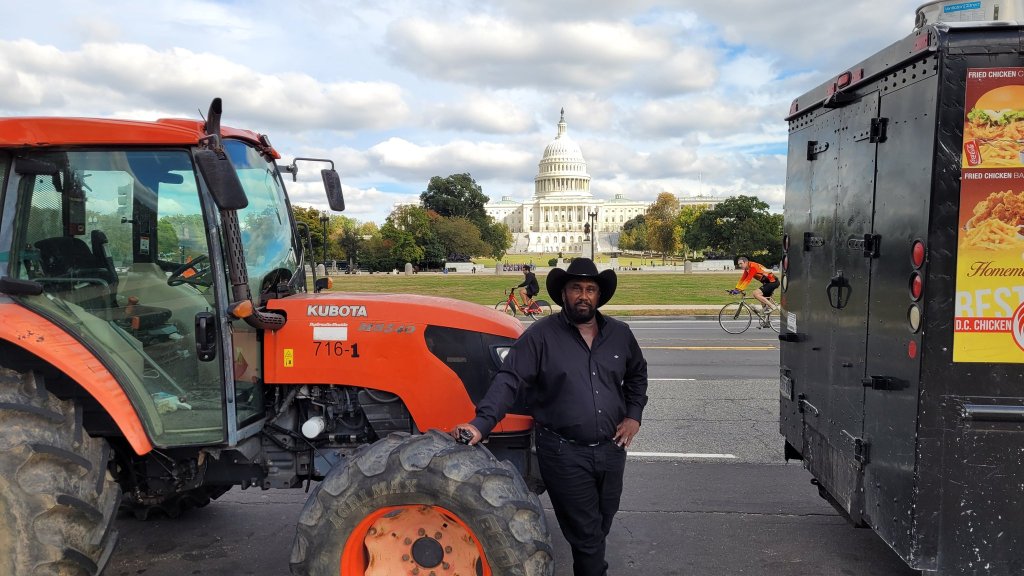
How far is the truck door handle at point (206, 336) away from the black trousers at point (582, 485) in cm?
165

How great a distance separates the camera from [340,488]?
302cm

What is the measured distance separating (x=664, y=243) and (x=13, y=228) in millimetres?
100971

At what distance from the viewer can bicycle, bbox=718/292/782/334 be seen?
1592 centimetres

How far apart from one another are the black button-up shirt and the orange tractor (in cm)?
29

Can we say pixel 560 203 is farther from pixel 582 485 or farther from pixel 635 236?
pixel 582 485

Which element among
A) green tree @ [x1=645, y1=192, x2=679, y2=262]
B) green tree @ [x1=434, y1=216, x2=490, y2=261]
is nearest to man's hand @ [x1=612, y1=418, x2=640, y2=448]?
green tree @ [x1=434, y1=216, x2=490, y2=261]

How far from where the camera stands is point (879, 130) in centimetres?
345

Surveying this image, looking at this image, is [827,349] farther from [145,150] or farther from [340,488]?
[145,150]

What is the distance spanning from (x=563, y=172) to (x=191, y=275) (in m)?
147

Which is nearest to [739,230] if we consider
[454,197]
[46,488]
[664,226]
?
[664,226]

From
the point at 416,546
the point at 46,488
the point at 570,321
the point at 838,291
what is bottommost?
the point at 416,546

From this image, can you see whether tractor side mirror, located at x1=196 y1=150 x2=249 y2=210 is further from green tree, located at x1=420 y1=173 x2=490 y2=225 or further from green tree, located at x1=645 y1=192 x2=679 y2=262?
green tree, located at x1=645 y1=192 x2=679 y2=262

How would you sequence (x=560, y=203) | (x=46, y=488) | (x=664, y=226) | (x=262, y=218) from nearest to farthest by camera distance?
(x=46, y=488) < (x=262, y=218) < (x=664, y=226) < (x=560, y=203)

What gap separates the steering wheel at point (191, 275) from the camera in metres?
3.39
